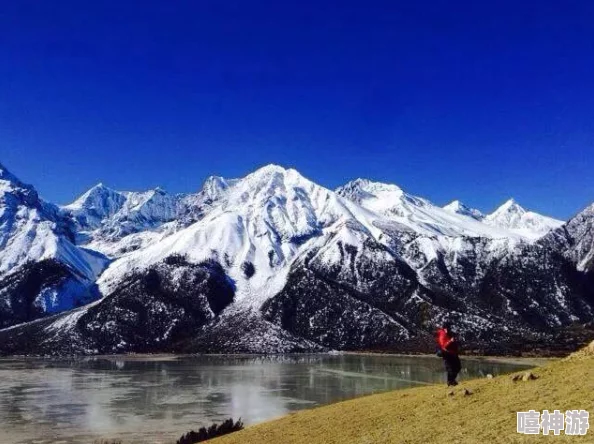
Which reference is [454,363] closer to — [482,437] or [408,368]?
[482,437]

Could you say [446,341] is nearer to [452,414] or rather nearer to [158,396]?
[452,414]

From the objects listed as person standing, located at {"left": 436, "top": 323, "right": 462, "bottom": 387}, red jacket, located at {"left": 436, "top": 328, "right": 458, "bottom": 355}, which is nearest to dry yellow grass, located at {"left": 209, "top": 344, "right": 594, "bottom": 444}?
person standing, located at {"left": 436, "top": 323, "right": 462, "bottom": 387}

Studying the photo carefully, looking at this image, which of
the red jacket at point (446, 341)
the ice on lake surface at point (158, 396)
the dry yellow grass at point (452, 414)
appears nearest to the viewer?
the dry yellow grass at point (452, 414)

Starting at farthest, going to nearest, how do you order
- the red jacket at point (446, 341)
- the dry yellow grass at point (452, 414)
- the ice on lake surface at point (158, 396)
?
the ice on lake surface at point (158, 396), the red jacket at point (446, 341), the dry yellow grass at point (452, 414)

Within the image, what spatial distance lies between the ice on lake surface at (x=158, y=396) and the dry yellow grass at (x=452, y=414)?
42075mm

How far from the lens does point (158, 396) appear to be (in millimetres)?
124812

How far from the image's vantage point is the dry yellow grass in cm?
2478

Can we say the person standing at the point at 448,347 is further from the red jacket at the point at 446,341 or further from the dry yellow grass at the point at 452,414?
the dry yellow grass at the point at 452,414

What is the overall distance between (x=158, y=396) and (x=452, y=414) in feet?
345

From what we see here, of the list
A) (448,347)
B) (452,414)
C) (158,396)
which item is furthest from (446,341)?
(158,396)

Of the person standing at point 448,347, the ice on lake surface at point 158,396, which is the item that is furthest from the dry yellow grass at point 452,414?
the ice on lake surface at point 158,396

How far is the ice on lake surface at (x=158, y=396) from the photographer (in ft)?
278

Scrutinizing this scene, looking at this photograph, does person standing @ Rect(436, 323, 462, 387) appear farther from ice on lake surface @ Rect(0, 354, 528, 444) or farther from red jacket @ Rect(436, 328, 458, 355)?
ice on lake surface @ Rect(0, 354, 528, 444)

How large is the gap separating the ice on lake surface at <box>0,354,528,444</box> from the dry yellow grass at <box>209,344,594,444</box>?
4208cm
